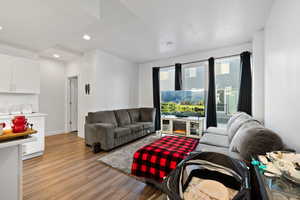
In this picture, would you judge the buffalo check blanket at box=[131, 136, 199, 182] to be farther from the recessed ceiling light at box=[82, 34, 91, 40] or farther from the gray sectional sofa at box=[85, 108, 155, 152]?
the recessed ceiling light at box=[82, 34, 91, 40]

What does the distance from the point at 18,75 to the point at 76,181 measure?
2559mm

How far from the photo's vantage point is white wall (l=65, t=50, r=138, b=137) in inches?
148

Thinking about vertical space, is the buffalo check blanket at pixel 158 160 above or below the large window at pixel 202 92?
below

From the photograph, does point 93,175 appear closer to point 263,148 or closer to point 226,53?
point 263,148

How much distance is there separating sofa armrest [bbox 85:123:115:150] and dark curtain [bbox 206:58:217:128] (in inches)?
107

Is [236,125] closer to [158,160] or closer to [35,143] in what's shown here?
[158,160]

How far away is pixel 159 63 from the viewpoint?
482cm

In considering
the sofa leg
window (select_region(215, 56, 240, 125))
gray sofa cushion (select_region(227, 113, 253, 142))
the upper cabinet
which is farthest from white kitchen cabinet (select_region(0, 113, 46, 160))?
window (select_region(215, 56, 240, 125))

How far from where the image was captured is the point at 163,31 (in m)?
2.73

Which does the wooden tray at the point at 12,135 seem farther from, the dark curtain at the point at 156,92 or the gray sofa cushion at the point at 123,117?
the dark curtain at the point at 156,92

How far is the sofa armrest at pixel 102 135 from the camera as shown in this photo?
287cm

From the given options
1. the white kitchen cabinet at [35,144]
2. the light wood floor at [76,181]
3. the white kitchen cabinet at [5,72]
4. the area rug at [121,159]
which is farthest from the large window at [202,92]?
the white kitchen cabinet at [5,72]

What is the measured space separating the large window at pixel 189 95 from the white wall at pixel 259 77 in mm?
1195

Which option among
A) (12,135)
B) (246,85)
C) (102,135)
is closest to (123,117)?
(102,135)
